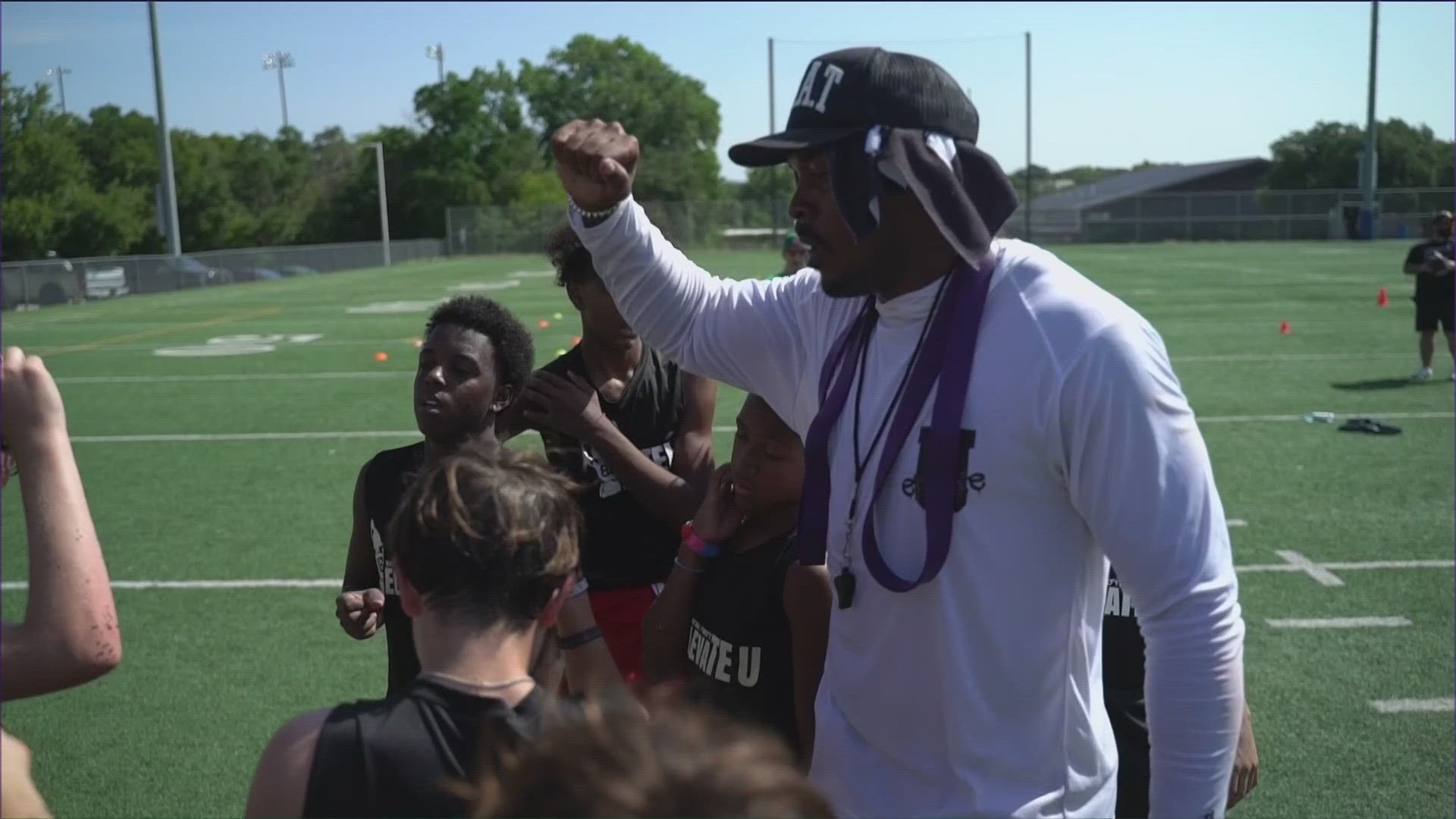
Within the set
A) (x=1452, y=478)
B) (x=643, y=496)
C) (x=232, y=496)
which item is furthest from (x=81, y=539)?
(x=1452, y=478)

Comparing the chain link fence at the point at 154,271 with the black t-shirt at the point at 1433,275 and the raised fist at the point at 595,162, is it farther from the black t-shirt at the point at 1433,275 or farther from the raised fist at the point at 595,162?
the raised fist at the point at 595,162

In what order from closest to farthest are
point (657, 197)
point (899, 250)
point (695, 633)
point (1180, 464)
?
point (1180, 464), point (899, 250), point (695, 633), point (657, 197)

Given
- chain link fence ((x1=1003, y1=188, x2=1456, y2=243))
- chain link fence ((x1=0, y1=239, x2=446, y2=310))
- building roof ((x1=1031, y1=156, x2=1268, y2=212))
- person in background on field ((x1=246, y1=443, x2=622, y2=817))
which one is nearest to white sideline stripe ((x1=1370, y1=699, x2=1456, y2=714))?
person in background on field ((x1=246, y1=443, x2=622, y2=817))

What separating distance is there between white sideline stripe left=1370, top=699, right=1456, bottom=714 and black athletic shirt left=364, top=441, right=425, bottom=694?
4021 mm

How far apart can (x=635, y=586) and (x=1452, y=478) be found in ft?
25.1

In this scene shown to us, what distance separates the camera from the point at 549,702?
1897mm

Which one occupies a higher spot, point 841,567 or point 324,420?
point 841,567

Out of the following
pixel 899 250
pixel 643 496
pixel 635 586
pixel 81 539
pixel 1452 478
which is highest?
pixel 899 250

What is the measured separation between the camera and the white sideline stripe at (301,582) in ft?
23.2

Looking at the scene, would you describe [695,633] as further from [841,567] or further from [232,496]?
[232,496]

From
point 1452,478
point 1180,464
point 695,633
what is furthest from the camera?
point 1452,478

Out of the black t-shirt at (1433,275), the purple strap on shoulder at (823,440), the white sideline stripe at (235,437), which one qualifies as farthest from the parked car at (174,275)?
the purple strap on shoulder at (823,440)

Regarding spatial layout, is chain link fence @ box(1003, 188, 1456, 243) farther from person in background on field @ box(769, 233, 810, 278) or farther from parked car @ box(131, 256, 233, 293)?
person in background on field @ box(769, 233, 810, 278)

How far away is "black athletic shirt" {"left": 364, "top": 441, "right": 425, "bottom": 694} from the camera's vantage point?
320 centimetres
